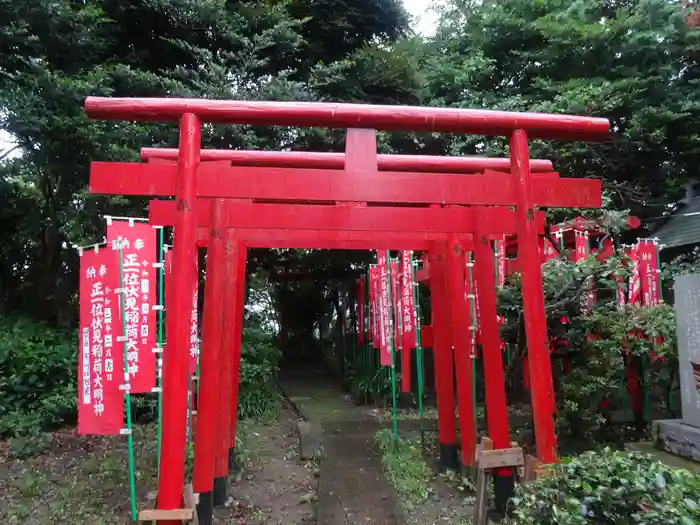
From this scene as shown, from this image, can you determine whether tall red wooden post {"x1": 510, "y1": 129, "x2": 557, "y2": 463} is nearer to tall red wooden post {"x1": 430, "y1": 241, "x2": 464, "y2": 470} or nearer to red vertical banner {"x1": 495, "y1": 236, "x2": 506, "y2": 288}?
tall red wooden post {"x1": 430, "y1": 241, "x2": 464, "y2": 470}

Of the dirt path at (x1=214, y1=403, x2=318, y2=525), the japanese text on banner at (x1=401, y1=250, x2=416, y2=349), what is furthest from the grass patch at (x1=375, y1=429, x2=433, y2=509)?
the japanese text on banner at (x1=401, y1=250, x2=416, y2=349)

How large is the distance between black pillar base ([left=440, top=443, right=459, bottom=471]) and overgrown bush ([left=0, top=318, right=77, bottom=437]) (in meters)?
5.73

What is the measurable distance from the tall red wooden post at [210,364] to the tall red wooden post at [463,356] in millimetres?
2681

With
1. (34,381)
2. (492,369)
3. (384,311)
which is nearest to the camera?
(492,369)

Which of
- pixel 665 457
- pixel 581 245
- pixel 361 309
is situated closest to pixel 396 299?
pixel 581 245

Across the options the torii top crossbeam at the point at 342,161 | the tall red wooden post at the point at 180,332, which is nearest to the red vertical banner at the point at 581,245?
the torii top crossbeam at the point at 342,161

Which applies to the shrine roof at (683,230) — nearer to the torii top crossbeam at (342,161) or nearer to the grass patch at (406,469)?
the grass patch at (406,469)

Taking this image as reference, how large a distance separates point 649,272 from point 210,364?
266 inches

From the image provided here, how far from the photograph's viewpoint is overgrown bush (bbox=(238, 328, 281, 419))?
10.1m

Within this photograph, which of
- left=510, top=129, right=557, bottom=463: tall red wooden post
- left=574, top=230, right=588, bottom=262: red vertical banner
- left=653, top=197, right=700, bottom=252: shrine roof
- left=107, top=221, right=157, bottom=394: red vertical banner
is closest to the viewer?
left=510, top=129, right=557, bottom=463: tall red wooden post

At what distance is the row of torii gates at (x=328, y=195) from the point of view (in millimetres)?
3842

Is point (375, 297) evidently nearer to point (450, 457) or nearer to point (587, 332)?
point (450, 457)

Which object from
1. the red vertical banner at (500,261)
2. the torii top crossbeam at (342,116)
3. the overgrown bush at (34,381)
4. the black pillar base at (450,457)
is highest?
A: the torii top crossbeam at (342,116)

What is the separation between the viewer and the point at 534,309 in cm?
418
